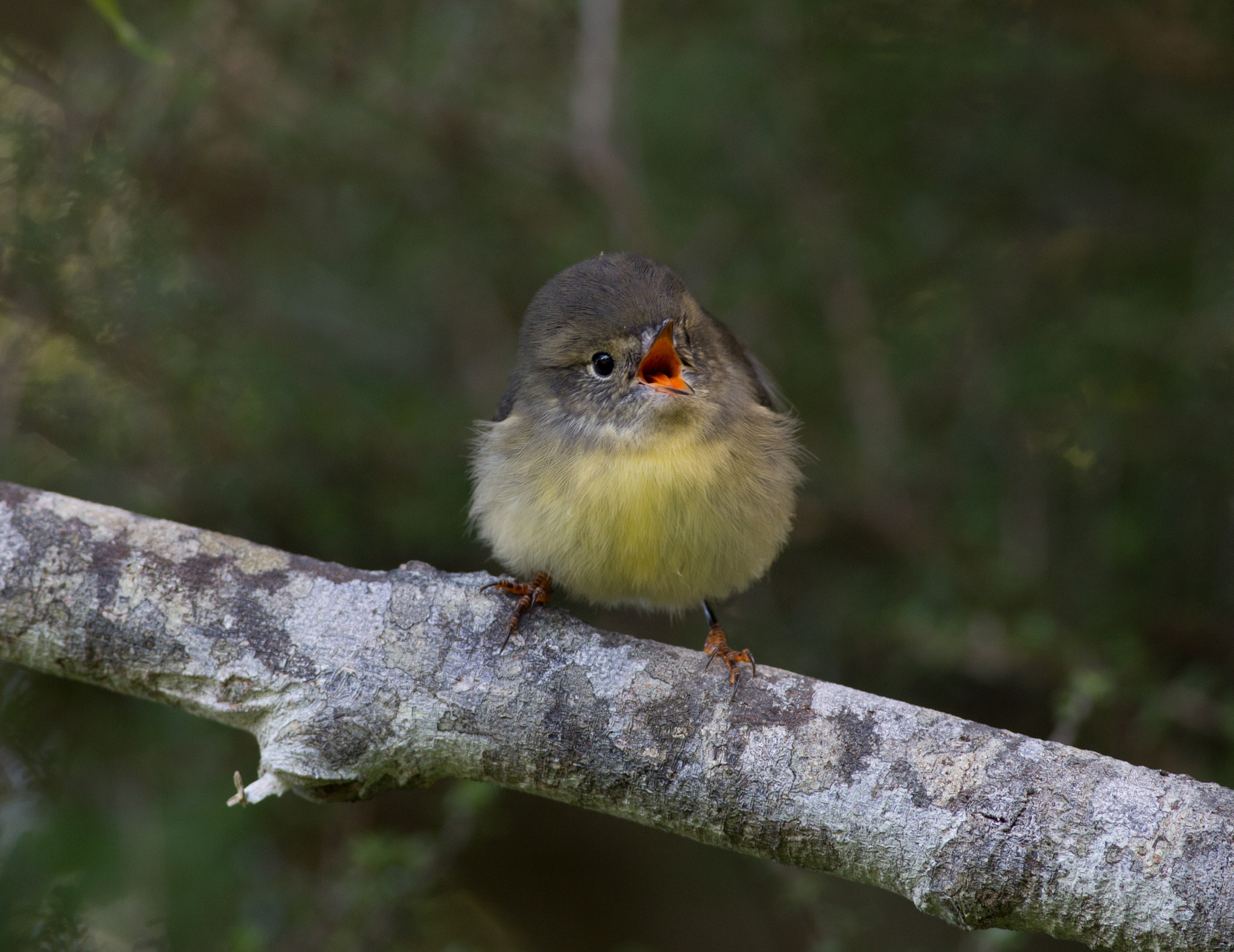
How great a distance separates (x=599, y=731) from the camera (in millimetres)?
2510

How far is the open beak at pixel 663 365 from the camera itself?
316 centimetres

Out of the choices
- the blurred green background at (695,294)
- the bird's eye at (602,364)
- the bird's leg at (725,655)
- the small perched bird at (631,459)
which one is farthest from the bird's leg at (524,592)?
the blurred green background at (695,294)

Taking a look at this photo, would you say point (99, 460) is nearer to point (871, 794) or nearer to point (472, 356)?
point (472, 356)

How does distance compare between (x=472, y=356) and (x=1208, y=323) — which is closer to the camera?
(x=1208, y=323)

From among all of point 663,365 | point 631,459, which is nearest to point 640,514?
point 631,459

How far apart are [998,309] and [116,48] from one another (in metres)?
3.78

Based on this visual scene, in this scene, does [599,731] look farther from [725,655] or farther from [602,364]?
[602,364]

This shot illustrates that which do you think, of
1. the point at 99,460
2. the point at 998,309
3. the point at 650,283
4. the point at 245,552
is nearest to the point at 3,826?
the point at 99,460

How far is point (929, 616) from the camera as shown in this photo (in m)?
4.06

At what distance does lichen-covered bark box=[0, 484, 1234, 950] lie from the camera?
2.21 metres

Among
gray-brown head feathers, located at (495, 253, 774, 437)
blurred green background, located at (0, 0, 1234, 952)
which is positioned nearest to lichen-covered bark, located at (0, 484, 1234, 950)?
gray-brown head feathers, located at (495, 253, 774, 437)

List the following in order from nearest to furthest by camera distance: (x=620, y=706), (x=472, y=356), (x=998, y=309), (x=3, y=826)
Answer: (x=620, y=706), (x=3, y=826), (x=998, y=309), (x=472, y=356)

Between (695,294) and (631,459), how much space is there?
188 centimetres

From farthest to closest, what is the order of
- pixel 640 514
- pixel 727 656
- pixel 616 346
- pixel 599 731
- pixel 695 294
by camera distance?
pixel 695 294
pixel 616 346
pixel 640 514
pixel 727 656
pixel 599 731
